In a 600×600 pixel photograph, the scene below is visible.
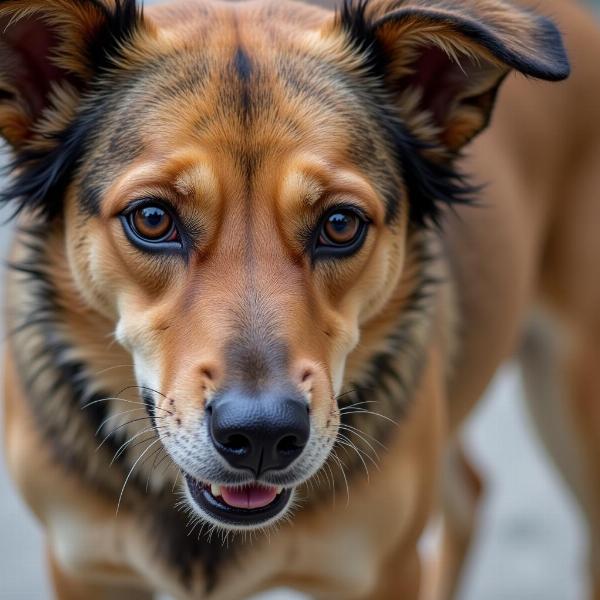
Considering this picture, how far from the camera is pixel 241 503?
2514 mm

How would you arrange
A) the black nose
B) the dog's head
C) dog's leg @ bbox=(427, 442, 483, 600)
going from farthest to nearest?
1. dog's leg @ bbox=(427, 442, 483, 600)
2. the dog's head
3. the black nose

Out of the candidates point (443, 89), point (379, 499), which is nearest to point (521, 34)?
point (443, 89)

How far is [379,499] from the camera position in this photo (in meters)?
2.95

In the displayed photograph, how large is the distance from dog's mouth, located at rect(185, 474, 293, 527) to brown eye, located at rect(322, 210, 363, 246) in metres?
0.52

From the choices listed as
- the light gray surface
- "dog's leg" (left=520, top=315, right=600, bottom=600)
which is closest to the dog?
"dog's leg" (left=520, top=315, right=600, bottom=600)

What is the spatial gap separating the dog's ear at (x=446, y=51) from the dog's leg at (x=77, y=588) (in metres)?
1.46

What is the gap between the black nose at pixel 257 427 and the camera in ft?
7.38

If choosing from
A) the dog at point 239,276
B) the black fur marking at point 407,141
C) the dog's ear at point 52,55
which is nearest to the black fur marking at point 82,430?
the dog at point 239,276

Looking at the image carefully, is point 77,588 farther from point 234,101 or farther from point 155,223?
point 234,101

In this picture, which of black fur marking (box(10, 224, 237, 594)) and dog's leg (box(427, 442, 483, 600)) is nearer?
black fur marking (box(10, 224, 237, 594))

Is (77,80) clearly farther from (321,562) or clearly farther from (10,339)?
(321,562)

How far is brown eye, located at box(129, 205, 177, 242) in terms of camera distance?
8.16 ft

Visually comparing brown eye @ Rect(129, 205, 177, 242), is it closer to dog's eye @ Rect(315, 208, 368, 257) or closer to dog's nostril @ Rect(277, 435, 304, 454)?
dog's eye @ Rect(315, 208, 368, 257)

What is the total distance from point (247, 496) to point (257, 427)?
0.32 meters
